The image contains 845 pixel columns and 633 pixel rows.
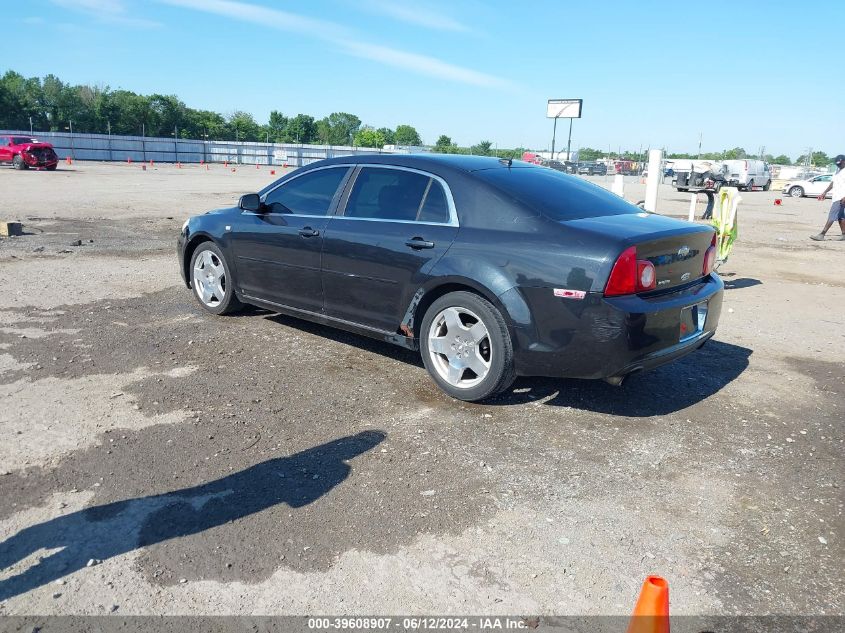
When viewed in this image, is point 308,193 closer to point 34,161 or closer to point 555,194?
point 555,194

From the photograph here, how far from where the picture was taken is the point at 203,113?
92.2 m

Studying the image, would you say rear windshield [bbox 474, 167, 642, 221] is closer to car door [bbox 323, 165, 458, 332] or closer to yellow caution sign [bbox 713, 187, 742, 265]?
car door [bbox 323, 165, 458, 332]

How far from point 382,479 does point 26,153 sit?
3477cm

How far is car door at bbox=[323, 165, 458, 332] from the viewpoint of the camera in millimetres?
4695

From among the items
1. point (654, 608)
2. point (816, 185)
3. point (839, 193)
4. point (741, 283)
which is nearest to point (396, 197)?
point (654, 608)

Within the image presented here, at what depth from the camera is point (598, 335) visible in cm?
394

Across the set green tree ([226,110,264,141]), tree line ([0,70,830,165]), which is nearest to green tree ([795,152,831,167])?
tree line ([0,70,830,165])

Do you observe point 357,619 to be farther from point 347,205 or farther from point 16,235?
point 16,235

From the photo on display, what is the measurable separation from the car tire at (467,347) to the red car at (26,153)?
111 ft

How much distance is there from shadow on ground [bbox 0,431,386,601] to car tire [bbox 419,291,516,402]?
1084 millimetres

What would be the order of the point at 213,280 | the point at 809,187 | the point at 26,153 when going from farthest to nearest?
the point at 809,187, the point at 26,153, the point at 213,280

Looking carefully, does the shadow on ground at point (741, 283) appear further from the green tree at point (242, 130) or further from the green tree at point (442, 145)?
the green tree at point (242, 130)

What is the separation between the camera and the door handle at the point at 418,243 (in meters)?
4.64

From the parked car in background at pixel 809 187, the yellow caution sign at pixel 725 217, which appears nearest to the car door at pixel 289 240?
the yellow caution sign at pixel 725 217
